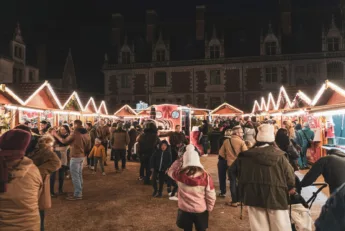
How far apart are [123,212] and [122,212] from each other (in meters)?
0.02

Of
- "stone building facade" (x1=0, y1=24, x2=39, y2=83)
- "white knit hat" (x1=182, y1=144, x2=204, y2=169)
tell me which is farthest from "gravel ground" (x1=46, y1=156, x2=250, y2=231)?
"stone building facade" (x1=0, y1=24, x2=39, y2=83)

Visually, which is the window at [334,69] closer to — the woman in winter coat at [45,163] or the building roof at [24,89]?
the building roof at [24,89]

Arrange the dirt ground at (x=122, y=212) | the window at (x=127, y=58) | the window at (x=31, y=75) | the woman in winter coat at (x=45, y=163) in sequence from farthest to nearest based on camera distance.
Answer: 1. the window at (x=127, y=58)
2. the window at (x=31, y=75)
3. the dirt ground at (x=122, y=212)
4. the woman in winter coat at (x=45, y=163)

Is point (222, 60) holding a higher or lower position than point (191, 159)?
higher

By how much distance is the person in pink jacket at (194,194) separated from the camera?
3291mm

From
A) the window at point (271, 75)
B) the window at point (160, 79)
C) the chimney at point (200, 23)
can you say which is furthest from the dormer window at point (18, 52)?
the window at point (271, 75)

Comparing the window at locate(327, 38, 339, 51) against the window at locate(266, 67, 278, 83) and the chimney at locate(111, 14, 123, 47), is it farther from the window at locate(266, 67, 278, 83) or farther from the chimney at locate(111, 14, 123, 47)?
the chimney at locate(111, 14, 123, 47)

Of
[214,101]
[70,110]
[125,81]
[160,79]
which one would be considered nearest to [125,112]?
[70,110]

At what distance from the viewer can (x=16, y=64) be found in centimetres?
2533

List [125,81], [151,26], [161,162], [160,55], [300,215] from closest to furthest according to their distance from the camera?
[300,215], [161,162], [160,55], [125,81], [151,26]

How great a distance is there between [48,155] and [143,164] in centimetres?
444

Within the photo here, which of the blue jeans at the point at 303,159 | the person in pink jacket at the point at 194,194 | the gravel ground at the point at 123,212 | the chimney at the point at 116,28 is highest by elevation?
the chimney at the point at 116,28

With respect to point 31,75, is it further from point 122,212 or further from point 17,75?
point 122,212

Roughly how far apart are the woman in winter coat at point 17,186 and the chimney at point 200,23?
27812mm
